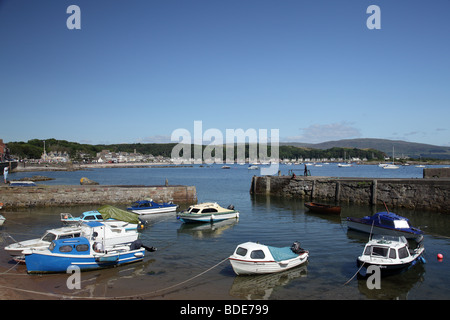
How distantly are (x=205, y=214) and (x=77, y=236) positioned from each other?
12.6 meters

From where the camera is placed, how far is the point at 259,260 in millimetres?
16219

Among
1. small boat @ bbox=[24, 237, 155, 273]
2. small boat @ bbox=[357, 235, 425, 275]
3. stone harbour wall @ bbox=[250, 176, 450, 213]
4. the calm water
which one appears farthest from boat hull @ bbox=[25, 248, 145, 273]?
stone harbour wall @ bbox=[250, 176, 450, 213]

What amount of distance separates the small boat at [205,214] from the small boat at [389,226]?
1143 centimetres

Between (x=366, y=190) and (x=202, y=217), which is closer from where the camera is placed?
(x=202, y=217)

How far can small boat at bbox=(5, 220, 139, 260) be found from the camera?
18.0m

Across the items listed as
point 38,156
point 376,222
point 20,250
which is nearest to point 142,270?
point 20,250

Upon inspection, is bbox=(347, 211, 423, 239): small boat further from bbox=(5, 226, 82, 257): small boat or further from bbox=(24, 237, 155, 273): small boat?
bbox=(5, 226, 82, 257): small boat

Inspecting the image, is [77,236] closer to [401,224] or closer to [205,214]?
[205,214]

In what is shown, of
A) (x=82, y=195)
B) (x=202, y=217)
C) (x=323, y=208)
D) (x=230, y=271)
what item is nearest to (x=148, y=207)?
(x=202, y=217)

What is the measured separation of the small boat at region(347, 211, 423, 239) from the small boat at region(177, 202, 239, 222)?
37.5ft

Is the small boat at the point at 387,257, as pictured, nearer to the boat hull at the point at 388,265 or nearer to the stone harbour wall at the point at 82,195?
the boat hull at the point at 388,265

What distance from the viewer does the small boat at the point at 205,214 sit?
96.8 ft

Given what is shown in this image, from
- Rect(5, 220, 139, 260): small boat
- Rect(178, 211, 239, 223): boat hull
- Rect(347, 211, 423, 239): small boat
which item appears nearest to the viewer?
Rect(5, 220, 139, 260): small boat
